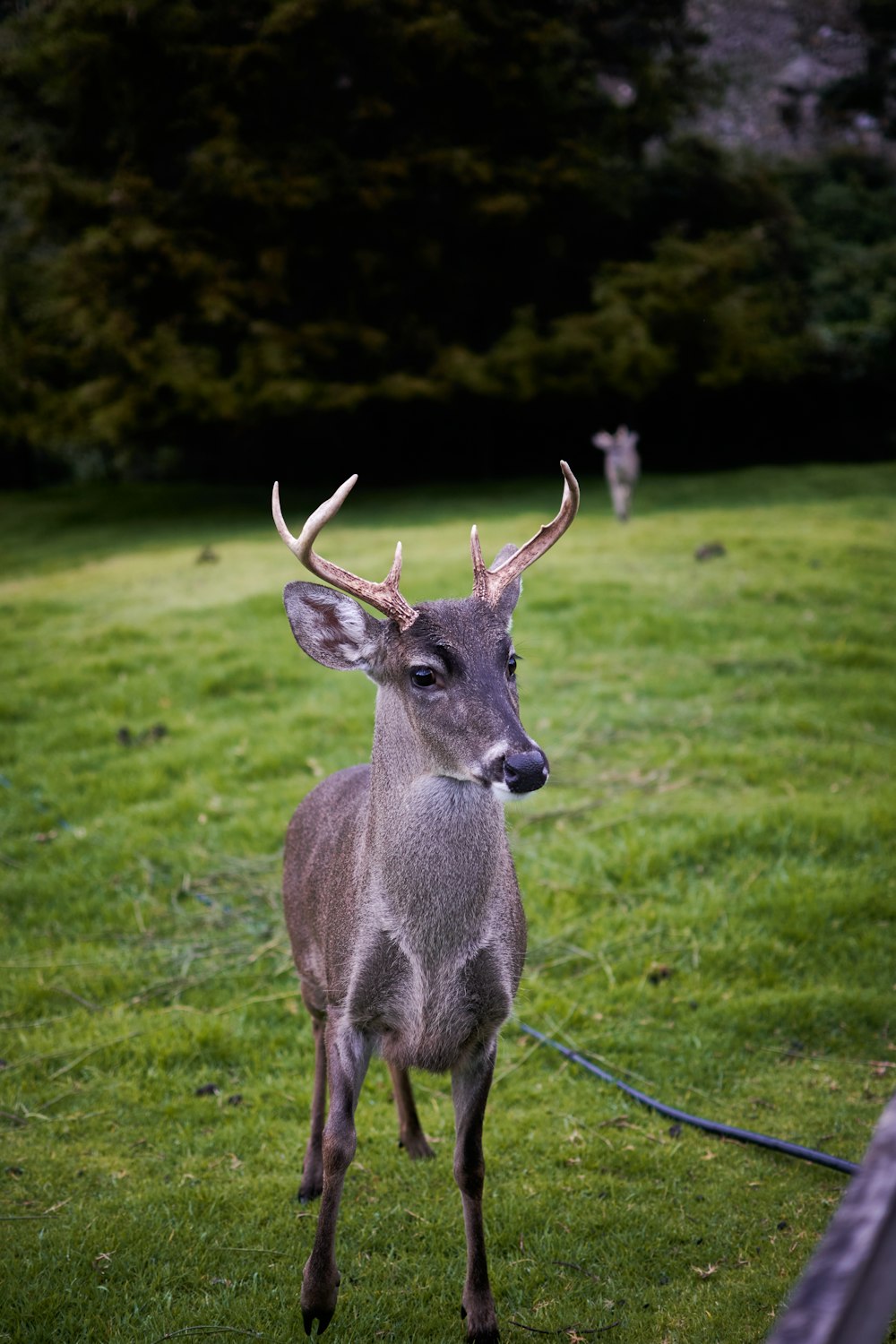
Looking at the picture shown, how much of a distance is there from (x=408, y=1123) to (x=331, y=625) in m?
1.82

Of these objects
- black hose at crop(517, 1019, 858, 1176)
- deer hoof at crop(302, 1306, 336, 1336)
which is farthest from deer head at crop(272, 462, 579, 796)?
black hose at crop(517, 1019, 858, 1176)

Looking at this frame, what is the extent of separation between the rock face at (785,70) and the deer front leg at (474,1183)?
2793 centimetres

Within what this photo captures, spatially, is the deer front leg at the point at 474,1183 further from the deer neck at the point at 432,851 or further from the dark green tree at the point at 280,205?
the dark green tree at the point at 280,205

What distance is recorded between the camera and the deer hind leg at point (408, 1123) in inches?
148

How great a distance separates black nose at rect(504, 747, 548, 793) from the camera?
2.66 metres

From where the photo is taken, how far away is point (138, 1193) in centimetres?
361

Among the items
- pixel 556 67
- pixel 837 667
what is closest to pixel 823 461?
pixel 556 67

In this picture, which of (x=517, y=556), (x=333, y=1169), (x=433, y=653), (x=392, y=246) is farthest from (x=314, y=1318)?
(x=392, y=246)

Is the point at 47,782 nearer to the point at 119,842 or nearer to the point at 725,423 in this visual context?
the point at 119,842

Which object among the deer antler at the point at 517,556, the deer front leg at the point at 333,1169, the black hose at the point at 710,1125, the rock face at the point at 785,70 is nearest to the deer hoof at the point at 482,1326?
the deer front leg at the point at 333,1169

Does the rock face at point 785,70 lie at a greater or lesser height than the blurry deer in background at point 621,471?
greater

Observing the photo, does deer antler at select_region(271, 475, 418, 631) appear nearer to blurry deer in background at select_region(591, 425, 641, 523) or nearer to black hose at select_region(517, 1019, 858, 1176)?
black hose at select_region(517, 1019, 858, 1176)

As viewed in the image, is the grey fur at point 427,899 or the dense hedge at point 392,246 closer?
the grey fur at point 427,899

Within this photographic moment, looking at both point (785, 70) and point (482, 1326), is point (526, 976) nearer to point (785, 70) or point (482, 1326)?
point (482, 1326)
